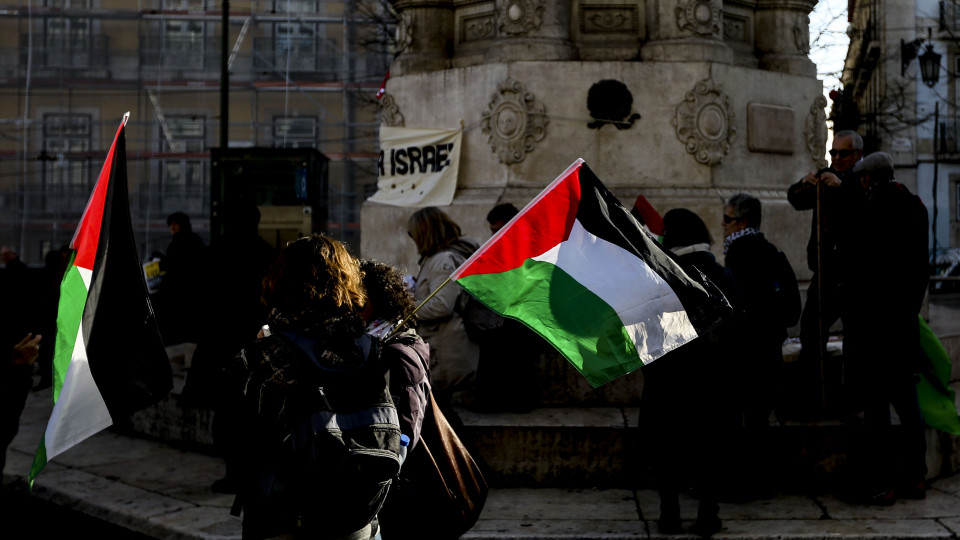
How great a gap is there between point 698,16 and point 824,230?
2.95m

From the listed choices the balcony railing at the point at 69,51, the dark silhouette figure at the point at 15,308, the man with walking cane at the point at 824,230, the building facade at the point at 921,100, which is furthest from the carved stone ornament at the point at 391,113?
the building facade at the point at 921,100

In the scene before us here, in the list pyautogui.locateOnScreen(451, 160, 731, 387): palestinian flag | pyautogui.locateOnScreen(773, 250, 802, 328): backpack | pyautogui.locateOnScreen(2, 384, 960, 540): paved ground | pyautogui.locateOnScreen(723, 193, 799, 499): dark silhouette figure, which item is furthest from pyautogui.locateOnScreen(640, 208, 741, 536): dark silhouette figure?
pyautogui.locateOnScreen(451, 160, 731, 387): palestinian flag

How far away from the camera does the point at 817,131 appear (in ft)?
33.2

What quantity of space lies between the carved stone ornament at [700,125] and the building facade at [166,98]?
2377 centimetres

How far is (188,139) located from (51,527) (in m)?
28.0

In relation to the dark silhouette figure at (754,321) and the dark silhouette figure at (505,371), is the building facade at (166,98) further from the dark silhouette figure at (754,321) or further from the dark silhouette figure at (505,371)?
the dark silhouette figure at (754,321)

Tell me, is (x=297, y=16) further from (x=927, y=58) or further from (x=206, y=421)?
(x=206, y=421)

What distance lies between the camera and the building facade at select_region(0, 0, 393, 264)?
3272 centimetres

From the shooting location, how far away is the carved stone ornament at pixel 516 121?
914 cm

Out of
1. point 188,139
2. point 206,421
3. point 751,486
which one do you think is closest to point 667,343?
point 751,486

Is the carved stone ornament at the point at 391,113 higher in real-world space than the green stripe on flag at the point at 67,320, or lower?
higher

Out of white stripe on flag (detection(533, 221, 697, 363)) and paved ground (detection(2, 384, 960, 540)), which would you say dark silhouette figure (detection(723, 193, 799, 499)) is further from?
white stripe on flag (detection(533, 221, 697, 363))

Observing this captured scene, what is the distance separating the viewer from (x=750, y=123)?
31.2 feet

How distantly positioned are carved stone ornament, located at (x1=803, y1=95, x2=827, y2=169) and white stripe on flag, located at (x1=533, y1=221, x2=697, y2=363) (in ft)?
20.9
